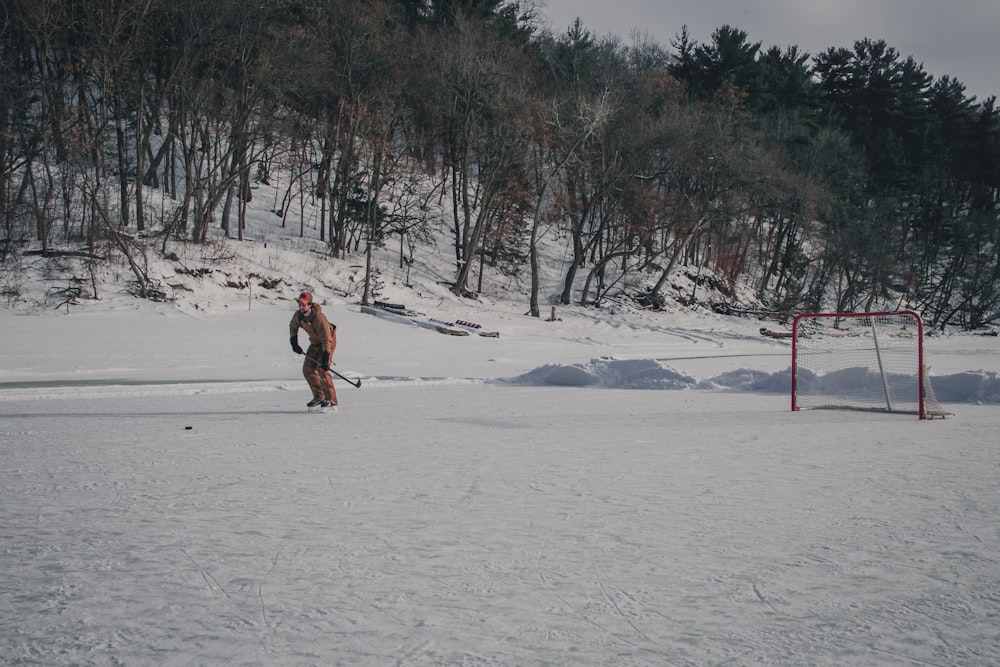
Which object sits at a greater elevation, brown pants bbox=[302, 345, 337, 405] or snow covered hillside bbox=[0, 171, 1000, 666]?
brown pants bbox=[302, 345, 337, 405]

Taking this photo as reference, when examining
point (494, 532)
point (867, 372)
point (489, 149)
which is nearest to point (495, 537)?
point (494, 532)

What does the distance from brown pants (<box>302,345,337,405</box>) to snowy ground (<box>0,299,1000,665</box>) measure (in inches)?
17.0

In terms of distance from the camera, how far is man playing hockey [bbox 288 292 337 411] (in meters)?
10.5

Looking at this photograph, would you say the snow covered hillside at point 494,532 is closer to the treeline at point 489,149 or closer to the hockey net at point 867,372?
the hockey net at point 867,372

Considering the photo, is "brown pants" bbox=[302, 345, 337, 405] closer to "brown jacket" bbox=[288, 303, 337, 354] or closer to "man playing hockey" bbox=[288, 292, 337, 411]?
"man playing hockey" bbox=[288, 292, 337, 411]

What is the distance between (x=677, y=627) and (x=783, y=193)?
126ft

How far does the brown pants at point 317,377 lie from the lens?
35.1 ft

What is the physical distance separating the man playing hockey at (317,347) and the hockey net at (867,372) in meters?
6.93

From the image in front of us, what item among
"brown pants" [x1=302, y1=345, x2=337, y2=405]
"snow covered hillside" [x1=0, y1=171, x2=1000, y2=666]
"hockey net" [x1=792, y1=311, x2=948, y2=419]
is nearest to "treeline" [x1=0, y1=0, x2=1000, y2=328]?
"brown pants" [x1=302, y1=345, x2=337, y2=405]

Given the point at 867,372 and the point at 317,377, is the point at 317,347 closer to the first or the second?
the point at 317,377

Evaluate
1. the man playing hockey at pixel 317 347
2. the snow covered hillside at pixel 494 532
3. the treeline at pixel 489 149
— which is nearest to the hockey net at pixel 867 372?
the snow covered hillside at pixel 494 532

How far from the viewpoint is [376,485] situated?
584 centimetres

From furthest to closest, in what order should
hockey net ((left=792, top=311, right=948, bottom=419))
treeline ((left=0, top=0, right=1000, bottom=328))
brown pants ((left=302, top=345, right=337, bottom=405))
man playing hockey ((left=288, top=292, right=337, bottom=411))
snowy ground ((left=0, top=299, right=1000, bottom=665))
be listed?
treeline ((left=0, top=0, right=1000, bottom=328)) → hockey net ((left=792, top=311, right=948, bottom=419)) → brown pants ((left=302, top=345, right=337, bottom=405)) → man playing hockey ((left=288, top=292, right=337, bottom=411)) → snowy ground ((left=0, top=299, right=1000, bottom=665))

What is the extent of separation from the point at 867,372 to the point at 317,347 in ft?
29.0
